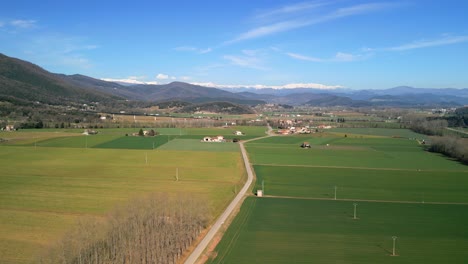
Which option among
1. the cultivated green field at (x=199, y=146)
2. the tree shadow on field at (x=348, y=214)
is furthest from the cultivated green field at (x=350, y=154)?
the tree shadow on field at (x=348, y=214)

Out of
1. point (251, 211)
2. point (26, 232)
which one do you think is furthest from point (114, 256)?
point (251, 211)

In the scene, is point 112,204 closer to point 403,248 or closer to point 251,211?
point 251,211

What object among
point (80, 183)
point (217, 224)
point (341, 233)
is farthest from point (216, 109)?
point (341, 233)

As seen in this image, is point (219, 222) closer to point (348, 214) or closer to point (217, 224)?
point (217, 224)

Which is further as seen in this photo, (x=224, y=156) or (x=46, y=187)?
(x=224, y=156)

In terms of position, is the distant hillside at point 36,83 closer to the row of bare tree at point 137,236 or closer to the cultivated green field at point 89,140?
the cultivated green field at point 89,140

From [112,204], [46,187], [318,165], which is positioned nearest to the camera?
[112,204]
